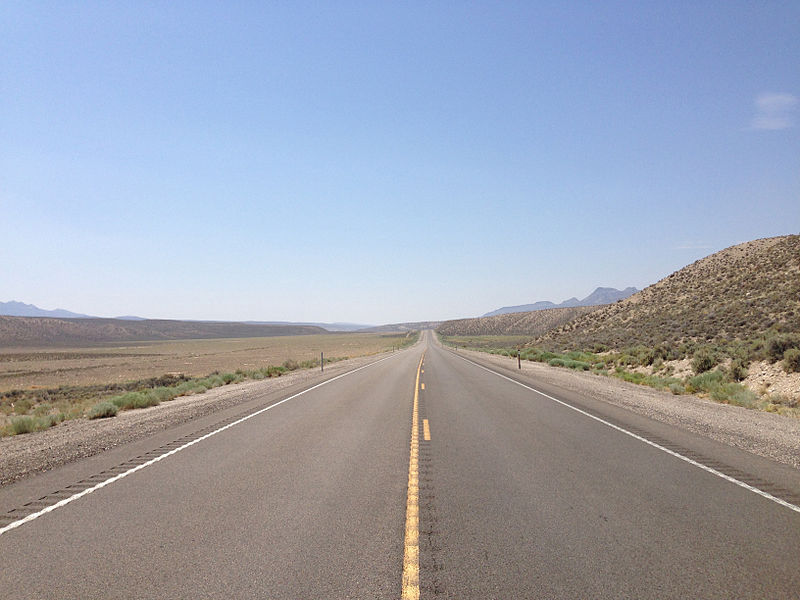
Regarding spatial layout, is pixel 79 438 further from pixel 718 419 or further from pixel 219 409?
pixel 718 419

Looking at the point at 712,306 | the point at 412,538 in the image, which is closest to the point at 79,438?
the point at 412,538

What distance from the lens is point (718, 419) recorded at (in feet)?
44.3

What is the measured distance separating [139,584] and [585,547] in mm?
4032

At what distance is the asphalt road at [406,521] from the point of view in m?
4.39

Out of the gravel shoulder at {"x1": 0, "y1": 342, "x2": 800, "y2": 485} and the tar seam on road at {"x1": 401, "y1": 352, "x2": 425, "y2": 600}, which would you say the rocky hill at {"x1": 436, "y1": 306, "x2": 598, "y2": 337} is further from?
the tar seam on road at {"x1": 401, "y1": 352, "x2": 425, "y2": 600}

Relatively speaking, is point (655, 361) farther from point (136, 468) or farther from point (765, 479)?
point (136, 468)

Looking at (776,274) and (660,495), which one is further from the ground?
(776,274)

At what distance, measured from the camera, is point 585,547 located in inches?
200

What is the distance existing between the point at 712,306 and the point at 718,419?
112 feet

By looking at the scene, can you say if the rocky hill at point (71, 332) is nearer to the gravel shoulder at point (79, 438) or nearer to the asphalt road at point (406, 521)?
the gravel shoulder at point (79, 438)

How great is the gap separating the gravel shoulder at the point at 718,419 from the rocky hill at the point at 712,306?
13195 millimetres

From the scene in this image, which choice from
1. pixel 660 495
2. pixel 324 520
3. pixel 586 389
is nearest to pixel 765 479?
pixel 660 495

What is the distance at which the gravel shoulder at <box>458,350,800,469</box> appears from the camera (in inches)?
395

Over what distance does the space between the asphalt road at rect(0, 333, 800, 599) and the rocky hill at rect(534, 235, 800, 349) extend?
983 inches
